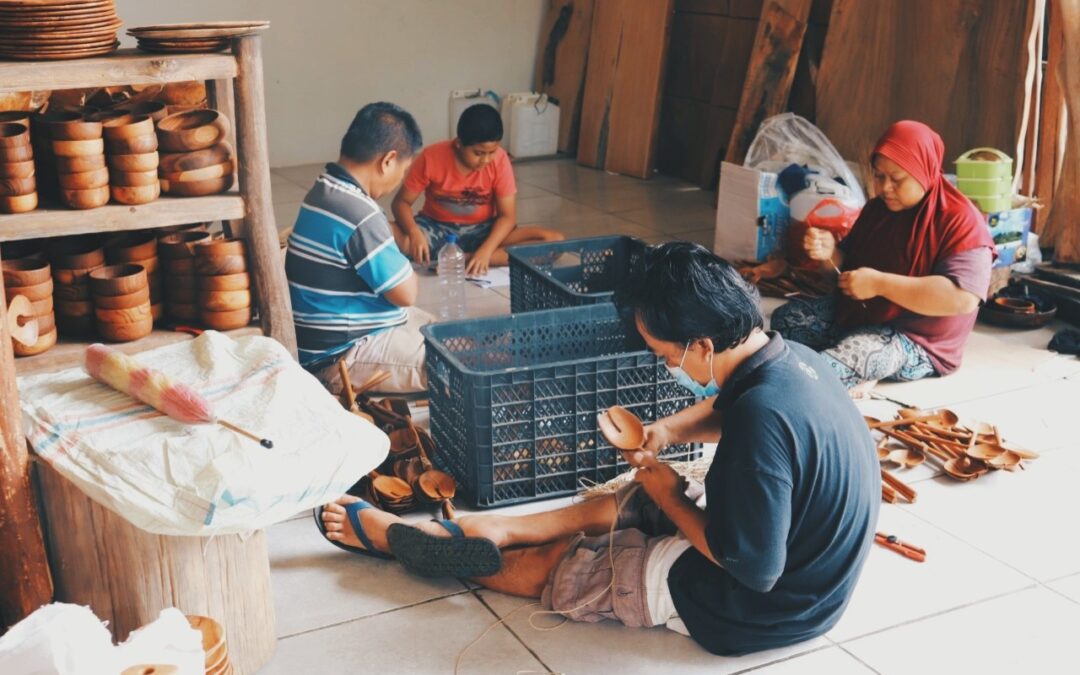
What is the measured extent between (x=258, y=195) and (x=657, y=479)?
4.80 feet

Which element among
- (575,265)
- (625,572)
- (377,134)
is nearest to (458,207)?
(575,265)

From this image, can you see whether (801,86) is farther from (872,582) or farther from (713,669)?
(713,669)

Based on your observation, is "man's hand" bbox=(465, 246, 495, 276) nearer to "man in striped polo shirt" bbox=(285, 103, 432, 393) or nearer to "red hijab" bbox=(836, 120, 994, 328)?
"man in striped polo shirt" bbox=(285, 103, 432, 393)

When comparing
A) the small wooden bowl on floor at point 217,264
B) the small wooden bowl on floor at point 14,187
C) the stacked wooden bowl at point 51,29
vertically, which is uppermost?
the stacked wooden bowl at point 51,29

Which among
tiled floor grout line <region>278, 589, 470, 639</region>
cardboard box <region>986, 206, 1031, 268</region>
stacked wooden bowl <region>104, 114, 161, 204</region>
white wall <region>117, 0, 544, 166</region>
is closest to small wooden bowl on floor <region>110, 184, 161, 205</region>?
stacked wooden bowl <region>104, 114, 161, 204</region>

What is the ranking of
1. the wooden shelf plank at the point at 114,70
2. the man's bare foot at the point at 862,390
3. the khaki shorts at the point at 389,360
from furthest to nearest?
1. the man's bare foot at the point at 862,390
2. the khaki shorts at the point at 389,360
3. the wooden shelf plank at the point at 114,70

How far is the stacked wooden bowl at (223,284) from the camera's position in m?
3.38

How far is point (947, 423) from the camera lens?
382 cm

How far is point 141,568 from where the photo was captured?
246 centimetres

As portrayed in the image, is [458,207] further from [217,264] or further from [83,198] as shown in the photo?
[83,198]

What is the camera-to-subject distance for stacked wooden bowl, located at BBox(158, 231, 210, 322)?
136 inches

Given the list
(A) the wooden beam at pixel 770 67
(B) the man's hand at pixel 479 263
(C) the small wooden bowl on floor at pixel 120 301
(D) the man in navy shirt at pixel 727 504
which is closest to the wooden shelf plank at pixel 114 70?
(C) the small wooden bowl on floor at pixel 120 301

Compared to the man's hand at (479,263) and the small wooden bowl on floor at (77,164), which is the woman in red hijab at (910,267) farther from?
the small wooden bowl on floor at (77,164)

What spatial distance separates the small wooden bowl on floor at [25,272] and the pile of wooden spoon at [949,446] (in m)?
2.54
